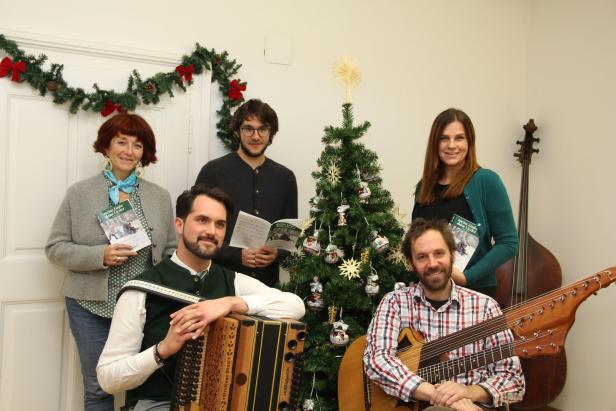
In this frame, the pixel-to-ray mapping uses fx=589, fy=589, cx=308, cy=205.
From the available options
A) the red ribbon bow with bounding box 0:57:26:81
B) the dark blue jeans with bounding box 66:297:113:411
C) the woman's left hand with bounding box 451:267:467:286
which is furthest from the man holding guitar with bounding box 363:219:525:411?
the red ribbon bow with bounding box 0:57:26:81

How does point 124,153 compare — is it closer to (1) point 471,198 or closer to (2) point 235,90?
(2) point 235,90

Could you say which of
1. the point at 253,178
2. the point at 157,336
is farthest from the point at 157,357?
the point at 253,178

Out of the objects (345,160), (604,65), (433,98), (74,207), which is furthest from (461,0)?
(74,207)

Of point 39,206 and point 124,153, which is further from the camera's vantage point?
point 39,206

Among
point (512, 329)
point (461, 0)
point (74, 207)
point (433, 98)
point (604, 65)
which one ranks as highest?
point (461, 0)

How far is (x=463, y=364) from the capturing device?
2.01m

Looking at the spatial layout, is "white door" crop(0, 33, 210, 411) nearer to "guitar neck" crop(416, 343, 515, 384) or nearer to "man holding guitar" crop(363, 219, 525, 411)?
"man holding guitar" crop(363, 219, 525, 411)

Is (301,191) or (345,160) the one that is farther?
(301,191)

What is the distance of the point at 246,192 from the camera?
9.36ft

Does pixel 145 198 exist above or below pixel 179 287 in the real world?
above

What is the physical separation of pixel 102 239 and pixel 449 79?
2.59m

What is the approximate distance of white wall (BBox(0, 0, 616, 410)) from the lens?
334 cm

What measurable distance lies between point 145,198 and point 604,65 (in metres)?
2.87

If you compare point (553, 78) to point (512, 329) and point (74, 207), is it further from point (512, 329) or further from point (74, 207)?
point (74, 207)
